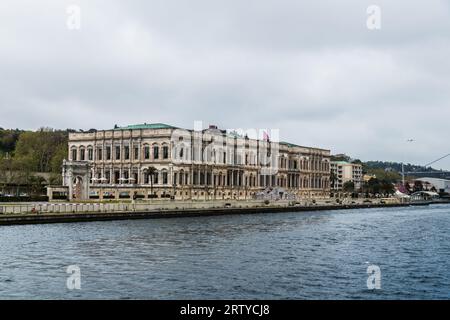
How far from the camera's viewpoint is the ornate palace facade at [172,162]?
125 m

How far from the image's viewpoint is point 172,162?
125438 mm

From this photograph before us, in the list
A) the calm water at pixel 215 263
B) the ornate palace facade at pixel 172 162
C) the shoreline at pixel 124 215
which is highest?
the ornate palace facade at pixel 172 162

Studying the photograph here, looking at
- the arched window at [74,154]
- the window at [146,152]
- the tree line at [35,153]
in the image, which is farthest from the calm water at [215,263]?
the tree line at [35,153]

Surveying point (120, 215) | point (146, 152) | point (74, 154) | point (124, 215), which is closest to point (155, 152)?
point (146, 152)

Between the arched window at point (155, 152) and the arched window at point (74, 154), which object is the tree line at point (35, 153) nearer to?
the arched window at point (74, 154)

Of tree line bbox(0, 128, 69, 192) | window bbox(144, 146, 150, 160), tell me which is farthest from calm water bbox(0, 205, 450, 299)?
tree line bbox(0, 128, 69, 192)

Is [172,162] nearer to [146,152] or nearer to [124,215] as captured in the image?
[146,152]

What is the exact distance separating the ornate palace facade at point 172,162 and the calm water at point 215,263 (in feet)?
198

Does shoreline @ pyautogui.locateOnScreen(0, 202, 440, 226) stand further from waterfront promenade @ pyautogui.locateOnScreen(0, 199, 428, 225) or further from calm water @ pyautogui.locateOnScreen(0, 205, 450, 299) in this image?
calm water @ pyautogui.locateOnScreen(0, 205, 450, 299)

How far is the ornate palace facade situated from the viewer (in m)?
125

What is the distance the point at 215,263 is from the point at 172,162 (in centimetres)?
8747

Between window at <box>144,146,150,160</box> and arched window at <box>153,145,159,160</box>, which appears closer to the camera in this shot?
arched window at <box>153,145,159,160</box>

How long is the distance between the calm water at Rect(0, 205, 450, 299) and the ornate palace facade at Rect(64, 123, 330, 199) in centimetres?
6039
